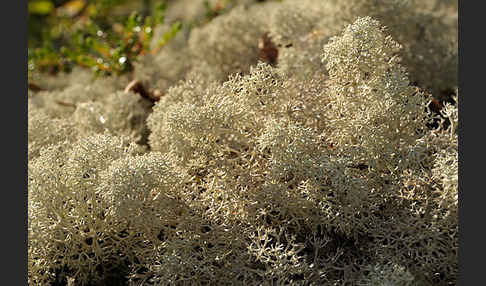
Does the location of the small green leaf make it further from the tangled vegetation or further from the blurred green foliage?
the tangled vegetation

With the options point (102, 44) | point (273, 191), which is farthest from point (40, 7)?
point (273, 191)

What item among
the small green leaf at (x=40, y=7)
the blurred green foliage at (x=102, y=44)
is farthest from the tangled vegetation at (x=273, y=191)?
the small green leaf at (x=40, y=7)

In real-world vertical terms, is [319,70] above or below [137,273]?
above

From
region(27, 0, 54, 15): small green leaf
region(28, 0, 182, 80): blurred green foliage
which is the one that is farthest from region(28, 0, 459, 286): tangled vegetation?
region(27, 0, 54, 15): small green leaf

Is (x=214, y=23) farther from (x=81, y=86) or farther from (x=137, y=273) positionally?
(x=137, y=273)

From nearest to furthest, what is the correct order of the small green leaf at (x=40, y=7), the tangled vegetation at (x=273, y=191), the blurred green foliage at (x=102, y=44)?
the tangled vegetation at (x=273, y=191) → the blurred green foliage at (x=102, y=44) → the small green leaf at (x=40, y=7)

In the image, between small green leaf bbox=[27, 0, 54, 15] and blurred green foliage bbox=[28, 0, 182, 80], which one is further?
small green leaf bbox=[27, 0, 54, 15]

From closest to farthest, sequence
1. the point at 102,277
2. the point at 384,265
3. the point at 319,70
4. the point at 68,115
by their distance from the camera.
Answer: the point at 384,265, the point at 102,277, the point at 319,70, the point at 68,115

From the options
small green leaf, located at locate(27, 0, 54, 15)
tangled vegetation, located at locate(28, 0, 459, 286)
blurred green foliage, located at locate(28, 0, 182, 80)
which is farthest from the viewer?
small green leaf, located at locate(27, 0, 54, 15)

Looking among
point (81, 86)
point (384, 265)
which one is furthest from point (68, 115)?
point (384, 265)

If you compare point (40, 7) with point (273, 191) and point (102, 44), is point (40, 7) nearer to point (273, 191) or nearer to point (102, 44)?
point (102, 44)

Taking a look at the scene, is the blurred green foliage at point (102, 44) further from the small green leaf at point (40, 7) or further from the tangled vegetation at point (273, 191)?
the tangled vegetation at point (273, 191)
